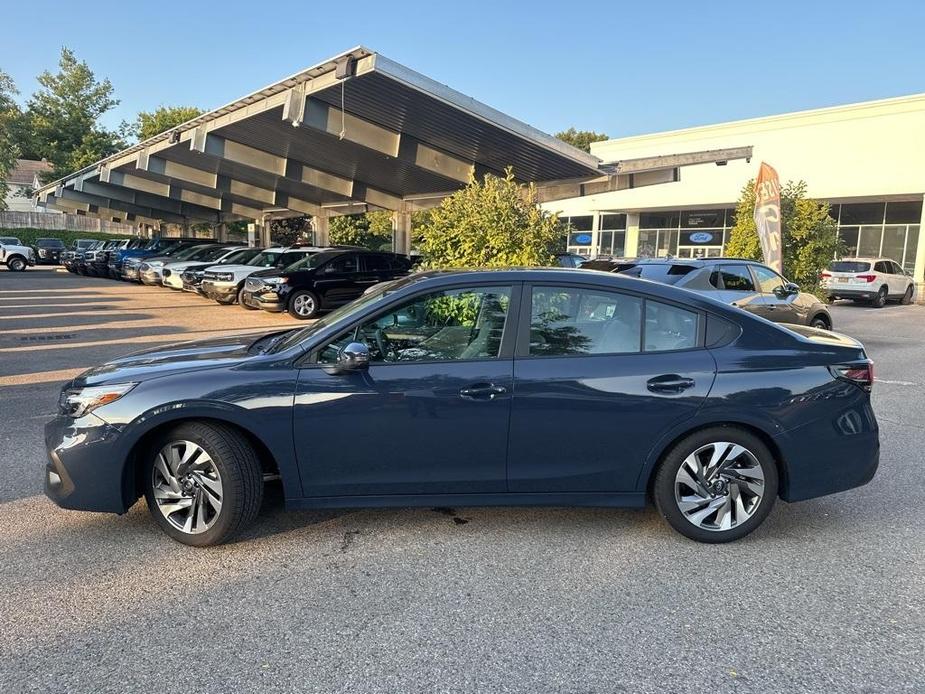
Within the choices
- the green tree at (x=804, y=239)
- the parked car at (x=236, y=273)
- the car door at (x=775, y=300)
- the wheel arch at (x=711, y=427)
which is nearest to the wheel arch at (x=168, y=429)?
the wheel arch at (x=711, y=427)

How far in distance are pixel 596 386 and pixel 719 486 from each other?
95cm

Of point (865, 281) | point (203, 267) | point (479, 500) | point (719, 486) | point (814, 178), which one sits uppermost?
point (814, 178)

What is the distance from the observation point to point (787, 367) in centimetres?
375

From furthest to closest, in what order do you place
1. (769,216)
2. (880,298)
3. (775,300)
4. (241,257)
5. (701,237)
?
1. (701,237)
2. (880,298)
3. (241,257)
4. (769,216)
5. (775,300)

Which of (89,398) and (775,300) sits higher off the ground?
(775,300)

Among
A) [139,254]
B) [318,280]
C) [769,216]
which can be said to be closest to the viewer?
[318,280]

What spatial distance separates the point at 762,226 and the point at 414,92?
30.4 feet

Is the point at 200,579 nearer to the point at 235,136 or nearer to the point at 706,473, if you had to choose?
the point at 706,473

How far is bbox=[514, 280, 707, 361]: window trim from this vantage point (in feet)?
12.2

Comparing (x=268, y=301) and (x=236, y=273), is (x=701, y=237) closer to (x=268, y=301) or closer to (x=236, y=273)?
(x=236, y=273)

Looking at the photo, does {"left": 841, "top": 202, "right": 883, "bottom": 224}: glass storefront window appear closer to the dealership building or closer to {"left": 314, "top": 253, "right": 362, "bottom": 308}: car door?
the dealership building

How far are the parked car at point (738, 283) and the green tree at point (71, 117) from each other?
4431 centimetres

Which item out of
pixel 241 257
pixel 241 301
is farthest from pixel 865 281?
pixel 241 257

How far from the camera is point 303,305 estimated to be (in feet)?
48.5
